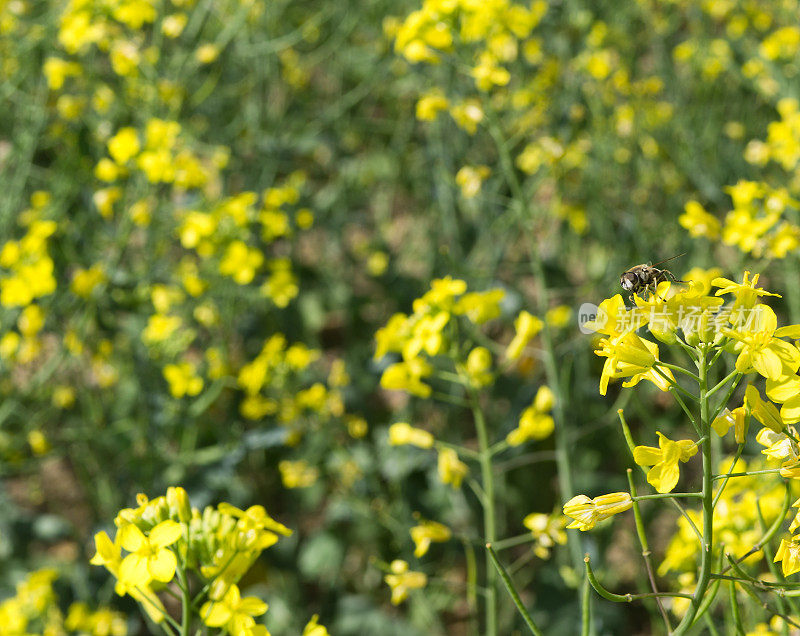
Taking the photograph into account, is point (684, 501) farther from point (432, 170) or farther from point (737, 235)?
point (432, 170)

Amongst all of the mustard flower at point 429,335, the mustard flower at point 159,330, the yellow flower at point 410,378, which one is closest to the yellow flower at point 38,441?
the mustard flower at point 159,330

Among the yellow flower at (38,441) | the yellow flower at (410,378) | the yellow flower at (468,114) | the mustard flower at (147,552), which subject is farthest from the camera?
the yellow flower at (38,441)

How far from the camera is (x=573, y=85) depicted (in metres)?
2.92

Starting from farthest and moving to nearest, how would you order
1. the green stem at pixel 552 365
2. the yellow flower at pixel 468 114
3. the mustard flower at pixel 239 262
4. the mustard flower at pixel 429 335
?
the mustard flower at pixel 239 262 < the yellow flower at pixel 468 114 < the green stem at pixel 552 365 < the mustard flower at pixel 429 335

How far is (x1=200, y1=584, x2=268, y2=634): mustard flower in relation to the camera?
105 cm

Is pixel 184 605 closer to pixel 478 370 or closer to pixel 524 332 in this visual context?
pixel 478 370

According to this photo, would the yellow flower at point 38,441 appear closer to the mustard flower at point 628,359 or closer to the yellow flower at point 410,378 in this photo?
the yellow flower at point 410,378

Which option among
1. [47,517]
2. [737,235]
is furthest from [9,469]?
[737,235]

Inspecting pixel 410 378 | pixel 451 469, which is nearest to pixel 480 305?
pixel 410 378

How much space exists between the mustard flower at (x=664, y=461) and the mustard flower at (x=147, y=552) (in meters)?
0.59

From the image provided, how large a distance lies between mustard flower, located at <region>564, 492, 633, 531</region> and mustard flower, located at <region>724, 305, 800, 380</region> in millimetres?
210

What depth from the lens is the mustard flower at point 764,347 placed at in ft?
2.63

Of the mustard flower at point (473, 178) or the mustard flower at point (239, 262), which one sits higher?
the mustard flower at point (473, 178)

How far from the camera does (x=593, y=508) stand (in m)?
0.90
